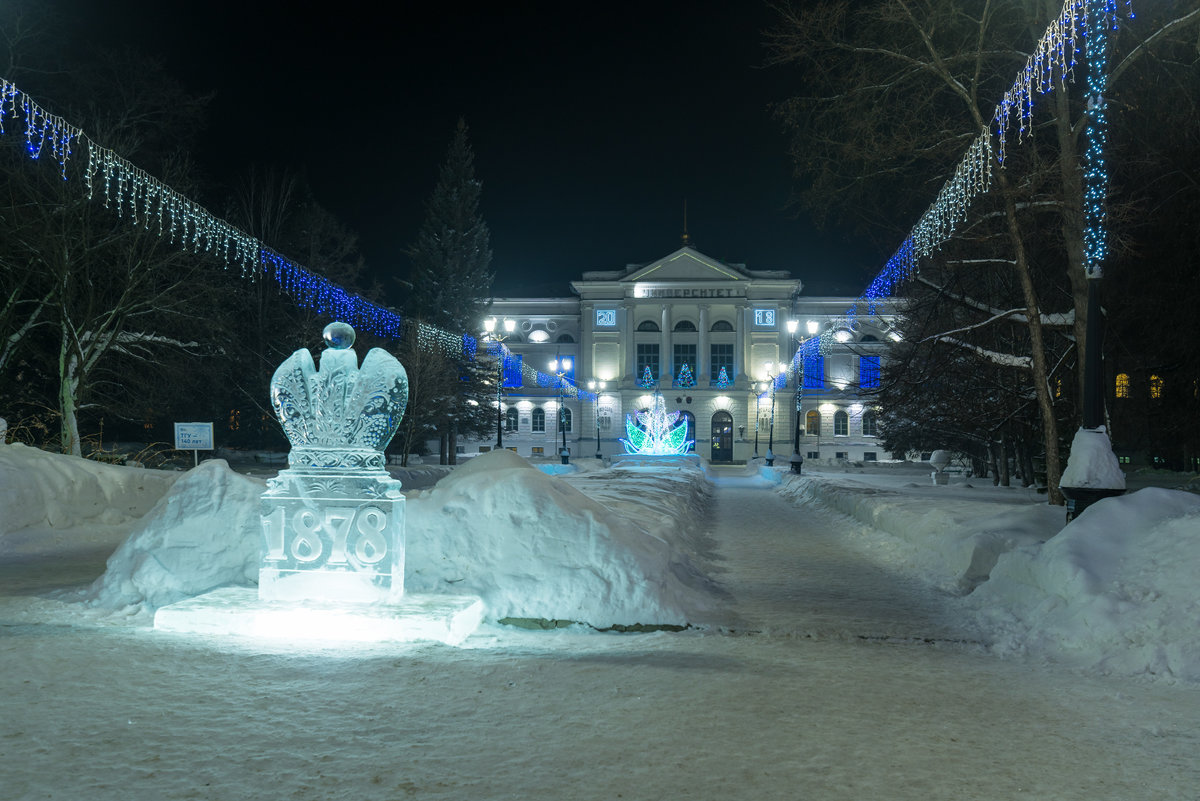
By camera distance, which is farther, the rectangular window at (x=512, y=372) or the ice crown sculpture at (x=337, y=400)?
the rectangular window at (x=512, y=372)

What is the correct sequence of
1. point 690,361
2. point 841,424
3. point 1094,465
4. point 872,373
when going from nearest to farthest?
point 1094,465 → point 872,373 → point 841,424 → point 690,361

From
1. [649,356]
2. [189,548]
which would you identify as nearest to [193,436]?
[189,548]

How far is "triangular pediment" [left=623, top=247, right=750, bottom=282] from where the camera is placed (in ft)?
208

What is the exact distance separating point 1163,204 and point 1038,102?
9.72 ft

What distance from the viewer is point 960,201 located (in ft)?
49.1

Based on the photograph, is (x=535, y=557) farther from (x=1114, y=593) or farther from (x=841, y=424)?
(x=841, y=424)

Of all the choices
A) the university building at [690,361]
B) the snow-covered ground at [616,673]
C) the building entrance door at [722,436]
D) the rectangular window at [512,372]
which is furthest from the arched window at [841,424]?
the snow-covered ground at [616,673]

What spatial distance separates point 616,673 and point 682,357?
60159mm

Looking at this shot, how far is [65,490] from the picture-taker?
46.1 ft

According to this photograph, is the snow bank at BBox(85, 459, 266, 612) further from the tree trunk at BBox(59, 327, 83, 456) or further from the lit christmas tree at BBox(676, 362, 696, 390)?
the lit christmas tree at BBox(676, 362, 696, 390)

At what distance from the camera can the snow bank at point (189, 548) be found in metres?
8.14

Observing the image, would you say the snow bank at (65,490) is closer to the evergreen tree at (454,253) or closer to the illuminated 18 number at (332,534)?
the illuminated 18 number at (332,534)

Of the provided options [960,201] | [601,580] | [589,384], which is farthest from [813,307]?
[601,580]

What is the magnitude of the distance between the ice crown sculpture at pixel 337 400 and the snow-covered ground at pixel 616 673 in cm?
91
